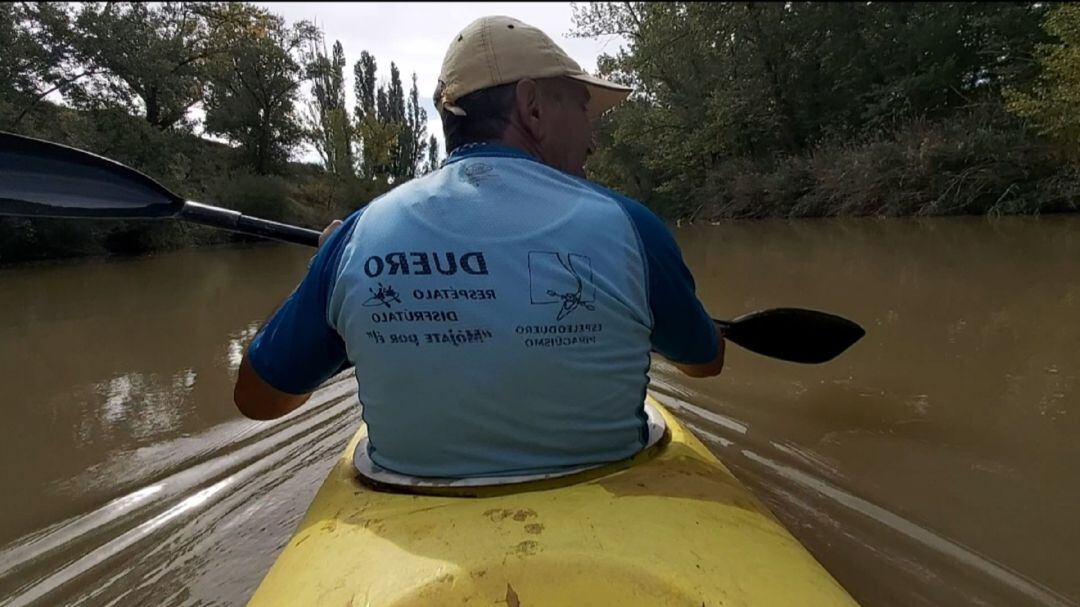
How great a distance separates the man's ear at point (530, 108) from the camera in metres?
1.42

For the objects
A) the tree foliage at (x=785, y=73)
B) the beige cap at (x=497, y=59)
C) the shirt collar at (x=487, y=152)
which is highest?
Answer: the tree foliage at (x=785, y=73)

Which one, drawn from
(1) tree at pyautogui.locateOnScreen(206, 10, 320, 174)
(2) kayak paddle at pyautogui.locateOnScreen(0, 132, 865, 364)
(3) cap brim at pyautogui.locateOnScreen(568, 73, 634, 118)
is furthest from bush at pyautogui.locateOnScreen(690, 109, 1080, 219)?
(1) tree at pyautogui.locateOnScreen(206, 10, 320, 174)

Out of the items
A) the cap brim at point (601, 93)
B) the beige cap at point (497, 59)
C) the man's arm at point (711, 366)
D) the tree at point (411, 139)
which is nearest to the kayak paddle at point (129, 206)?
the man's arm at point (711, 366)

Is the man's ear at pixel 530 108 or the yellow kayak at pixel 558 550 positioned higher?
the man's ear at pixel 530 108

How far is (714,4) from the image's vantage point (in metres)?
17.6

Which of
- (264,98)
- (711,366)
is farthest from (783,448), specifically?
(264,98)

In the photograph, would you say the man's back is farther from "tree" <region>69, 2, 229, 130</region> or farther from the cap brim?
"tree" <region>69, 2, 229, 130</region>

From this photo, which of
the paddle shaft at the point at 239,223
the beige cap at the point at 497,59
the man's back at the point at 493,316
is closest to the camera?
the man's back at the point at 493,316

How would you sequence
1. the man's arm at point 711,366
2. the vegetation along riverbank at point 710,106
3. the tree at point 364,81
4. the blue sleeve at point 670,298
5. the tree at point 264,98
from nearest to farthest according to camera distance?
1. the blue sleeve at point 670,298
2. the man's arm at point 711,366
3. the vegetation along riverbank at point 710,106
4. the tree at point 264,98
5. the tree at point 364,81

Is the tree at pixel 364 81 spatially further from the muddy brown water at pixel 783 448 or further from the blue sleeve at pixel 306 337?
the blue sleeve at pixel 306 337

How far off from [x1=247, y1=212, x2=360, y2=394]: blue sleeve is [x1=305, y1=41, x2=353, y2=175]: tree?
26485 mm

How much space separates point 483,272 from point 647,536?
1.59 feet

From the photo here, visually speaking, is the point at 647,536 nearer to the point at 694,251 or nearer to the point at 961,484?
the point at 961,484

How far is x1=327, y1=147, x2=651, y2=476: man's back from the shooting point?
1145mm
